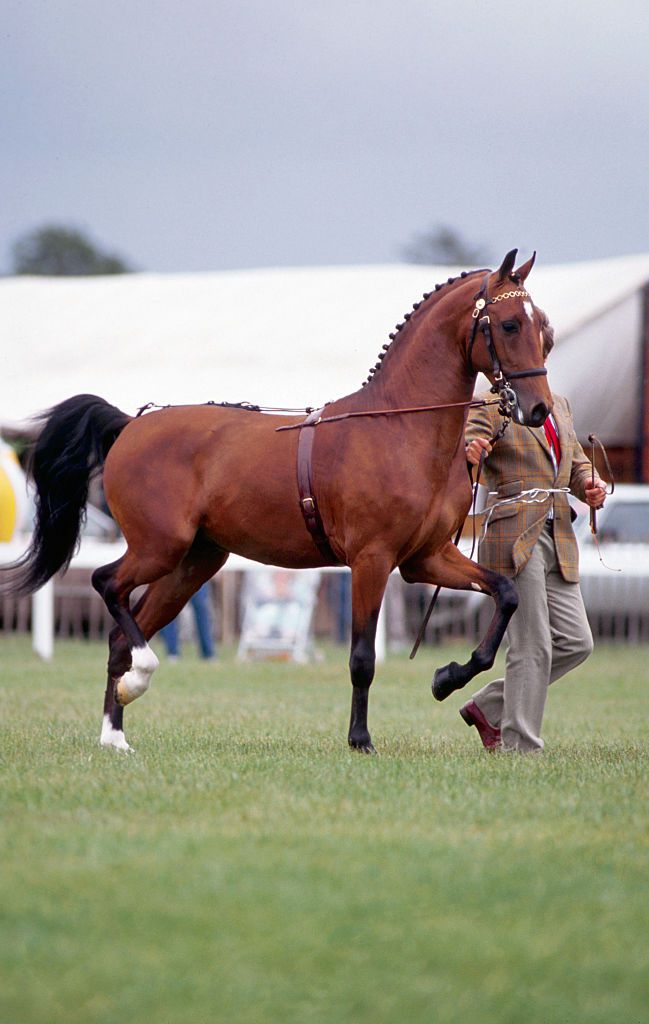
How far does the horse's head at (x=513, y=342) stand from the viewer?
265 inches

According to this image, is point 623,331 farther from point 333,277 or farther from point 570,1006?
point 570,1006

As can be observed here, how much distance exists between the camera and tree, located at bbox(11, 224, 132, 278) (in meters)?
76.6

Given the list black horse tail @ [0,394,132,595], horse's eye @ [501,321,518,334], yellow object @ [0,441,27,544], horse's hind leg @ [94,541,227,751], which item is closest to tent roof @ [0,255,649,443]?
yellow object @ [0,441,27,544]

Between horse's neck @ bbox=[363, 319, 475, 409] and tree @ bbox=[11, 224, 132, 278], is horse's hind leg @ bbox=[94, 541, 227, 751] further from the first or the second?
tree @ bbox=[11, 224, 132, 278]

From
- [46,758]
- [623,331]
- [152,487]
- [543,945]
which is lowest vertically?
[46,758]

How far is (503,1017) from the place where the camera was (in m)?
3.36

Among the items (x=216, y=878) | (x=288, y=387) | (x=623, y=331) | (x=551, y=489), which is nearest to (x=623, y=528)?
(x=623, y=331)

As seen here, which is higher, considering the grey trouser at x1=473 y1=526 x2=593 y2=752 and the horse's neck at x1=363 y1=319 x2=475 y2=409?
the horse's neck at x1=363 y1=319 x2=475 y2=409

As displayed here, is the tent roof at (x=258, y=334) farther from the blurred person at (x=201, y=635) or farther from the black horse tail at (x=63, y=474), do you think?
the black horse tail at (x=63, y=474)

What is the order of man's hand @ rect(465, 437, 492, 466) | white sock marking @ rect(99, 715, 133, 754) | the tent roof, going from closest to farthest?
1. man's hand @ rect(465, 437, 492, 466)
2. white sock marking @ rect(99, 715, 133, 754)
3. the tent roof

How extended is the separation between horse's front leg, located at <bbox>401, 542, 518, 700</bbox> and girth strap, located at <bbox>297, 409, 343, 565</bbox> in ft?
1.49

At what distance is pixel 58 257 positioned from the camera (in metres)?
77.1

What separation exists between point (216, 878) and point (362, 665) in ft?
9.49

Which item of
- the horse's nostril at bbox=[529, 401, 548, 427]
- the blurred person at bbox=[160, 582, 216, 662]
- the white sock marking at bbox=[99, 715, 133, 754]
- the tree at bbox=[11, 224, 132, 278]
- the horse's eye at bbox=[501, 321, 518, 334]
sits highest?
the tree at bbox=[11, 224, 132, 278]
